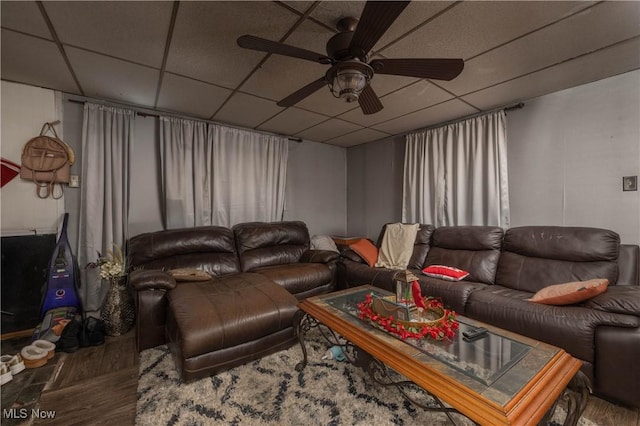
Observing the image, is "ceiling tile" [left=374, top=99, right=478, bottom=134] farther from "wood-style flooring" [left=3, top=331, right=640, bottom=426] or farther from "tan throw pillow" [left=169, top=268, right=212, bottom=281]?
"tan throw pillow" [left=169, top=268, right=212, bottom=281]

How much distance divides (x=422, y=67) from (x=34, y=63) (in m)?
2.90

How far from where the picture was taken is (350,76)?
57.9 inches

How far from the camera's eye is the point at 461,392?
1.00m

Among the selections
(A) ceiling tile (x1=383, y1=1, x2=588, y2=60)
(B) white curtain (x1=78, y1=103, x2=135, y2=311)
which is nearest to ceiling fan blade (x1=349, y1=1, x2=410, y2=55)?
(A) ceiling tile (x1=383, y1=1, x2=588, y2=60)

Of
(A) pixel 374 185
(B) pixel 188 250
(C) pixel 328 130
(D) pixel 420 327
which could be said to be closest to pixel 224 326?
(D) pixel 420 327

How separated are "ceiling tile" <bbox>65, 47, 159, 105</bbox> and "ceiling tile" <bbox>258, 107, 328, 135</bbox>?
1.33 metres

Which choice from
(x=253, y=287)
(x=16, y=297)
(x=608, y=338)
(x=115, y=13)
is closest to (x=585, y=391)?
(x=608, y=338)

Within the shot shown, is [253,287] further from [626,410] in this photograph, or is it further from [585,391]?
[626,410]

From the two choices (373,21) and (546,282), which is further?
(546,282)

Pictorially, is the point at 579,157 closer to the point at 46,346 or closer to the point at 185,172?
the point at 185,172

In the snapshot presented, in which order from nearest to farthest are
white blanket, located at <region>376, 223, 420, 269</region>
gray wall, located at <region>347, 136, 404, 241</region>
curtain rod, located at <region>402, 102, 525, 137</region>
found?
curtain rod, located at <region>402, 102, 525, 137</region>
white blanket, located at <region>376, 223, 420, 269</region>
gray wall, located at <region>347, 136, 404, 241</region>

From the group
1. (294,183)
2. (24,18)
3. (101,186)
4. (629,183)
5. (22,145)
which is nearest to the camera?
(24,18)

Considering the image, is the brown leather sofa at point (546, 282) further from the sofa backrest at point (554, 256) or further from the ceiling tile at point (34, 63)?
the ceiling tile at point (34, 63)

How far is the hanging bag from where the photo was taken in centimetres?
245
